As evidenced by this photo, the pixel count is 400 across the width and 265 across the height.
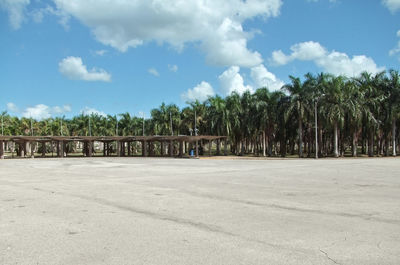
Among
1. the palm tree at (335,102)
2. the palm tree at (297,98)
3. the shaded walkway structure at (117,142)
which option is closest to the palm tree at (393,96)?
the palm tree at (335,102)

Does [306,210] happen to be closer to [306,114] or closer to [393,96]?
[306,114]

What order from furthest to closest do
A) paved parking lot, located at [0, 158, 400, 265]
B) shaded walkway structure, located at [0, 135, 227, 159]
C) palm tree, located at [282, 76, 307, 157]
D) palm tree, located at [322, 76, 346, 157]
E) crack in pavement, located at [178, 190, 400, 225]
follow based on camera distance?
shaded walkway structure, located at [0, 135, 227, 159] < palm tree, located at [282, 76, 307, 157] < palm tree, located at [322, 76, 346, 157] < crack in pavement, located at [178, 190, 400, 225] < paved parking lot, located at [0, 158, 400, 265]

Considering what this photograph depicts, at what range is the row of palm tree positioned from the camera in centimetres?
4150

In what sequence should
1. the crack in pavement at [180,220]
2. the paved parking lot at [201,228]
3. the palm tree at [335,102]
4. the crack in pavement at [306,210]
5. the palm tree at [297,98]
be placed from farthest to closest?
the palm tree at [297,98] < the palm tree at [335,102] < the crack in pavement at [306,210] < the crack in pavement at [180,220] < the paved parking lot at [201,228]

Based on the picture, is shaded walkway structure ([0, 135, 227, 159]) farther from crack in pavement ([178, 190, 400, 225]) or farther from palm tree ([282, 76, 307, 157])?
crack in pavement ([178, 190, 400, 225])

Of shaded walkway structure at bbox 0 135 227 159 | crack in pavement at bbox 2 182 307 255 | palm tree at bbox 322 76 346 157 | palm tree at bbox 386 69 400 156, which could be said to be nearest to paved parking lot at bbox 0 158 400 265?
crack in pavement at bbox 2 182 307 255

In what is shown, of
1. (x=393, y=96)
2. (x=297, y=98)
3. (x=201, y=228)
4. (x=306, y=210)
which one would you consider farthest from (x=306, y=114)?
(x=201, y=228)

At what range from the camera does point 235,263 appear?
4.80m

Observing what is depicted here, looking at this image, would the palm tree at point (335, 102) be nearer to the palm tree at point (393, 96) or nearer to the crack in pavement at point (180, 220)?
the palm tree at point (393, 96)

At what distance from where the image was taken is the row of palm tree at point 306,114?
41.5 metres

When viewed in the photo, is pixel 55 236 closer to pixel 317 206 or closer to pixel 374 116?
pixel 317 206

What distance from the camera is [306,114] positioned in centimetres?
4281

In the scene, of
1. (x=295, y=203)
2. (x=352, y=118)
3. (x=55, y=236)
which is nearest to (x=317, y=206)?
(x=295, y=203)

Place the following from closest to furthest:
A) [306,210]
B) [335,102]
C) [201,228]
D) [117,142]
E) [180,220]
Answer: [201,228], [180,220], [306,210], [335,102], [117,142]
